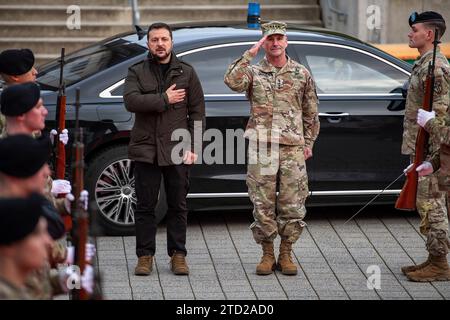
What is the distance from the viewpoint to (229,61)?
10.6 m

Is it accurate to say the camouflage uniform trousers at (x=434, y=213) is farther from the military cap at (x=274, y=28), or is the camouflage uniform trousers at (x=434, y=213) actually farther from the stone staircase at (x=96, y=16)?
the stone staircase at (x=96, y=16)

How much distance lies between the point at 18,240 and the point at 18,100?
2.63 m

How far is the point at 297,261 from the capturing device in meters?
9.66

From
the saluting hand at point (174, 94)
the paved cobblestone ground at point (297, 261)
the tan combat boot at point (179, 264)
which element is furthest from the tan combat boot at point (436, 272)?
the saluting hand at point (174, 94)

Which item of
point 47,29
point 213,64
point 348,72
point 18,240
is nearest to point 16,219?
point 18,240

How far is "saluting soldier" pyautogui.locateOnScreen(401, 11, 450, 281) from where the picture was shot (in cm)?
901

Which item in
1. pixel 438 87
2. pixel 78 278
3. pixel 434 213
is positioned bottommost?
pixel 434 213

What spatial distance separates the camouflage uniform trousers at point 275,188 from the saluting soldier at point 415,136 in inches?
35.3

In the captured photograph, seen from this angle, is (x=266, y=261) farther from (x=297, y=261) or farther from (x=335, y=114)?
(x=335, y=114)

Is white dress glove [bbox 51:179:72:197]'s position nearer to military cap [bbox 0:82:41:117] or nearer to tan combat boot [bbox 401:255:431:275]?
military cap [bbox 0:82:41:117]

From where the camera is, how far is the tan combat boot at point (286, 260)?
9.25 metres

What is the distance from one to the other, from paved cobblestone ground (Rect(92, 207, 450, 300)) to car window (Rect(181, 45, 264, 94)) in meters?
1.28

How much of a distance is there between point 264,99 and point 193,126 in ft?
1.94
